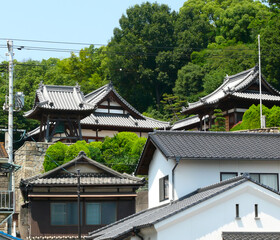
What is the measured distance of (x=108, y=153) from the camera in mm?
45469

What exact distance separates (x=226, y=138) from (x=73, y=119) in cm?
2789

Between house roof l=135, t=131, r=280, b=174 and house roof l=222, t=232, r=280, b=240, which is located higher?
house roof l=135, t=131, r=280, b=174

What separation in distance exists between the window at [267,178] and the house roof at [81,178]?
9786 millimetres

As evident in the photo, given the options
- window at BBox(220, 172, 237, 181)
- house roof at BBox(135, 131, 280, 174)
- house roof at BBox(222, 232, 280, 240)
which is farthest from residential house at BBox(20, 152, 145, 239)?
house roof at BBox(222, 232, 280, 240)

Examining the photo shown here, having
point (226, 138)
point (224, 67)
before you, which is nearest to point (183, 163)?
point (226, 138)

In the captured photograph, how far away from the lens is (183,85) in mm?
77000

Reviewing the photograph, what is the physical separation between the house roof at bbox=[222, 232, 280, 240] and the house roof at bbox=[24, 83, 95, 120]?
105 ft

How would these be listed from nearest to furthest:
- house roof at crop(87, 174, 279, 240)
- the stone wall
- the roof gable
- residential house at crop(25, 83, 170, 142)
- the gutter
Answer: house roof at crop(87, 174, 279, 240) < the gutter < the roof gable < the stone wall < residential house at crop(25, 83, 170, 142)

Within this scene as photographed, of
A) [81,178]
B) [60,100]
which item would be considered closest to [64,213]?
[81,178]

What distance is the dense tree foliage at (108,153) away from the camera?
144 feet

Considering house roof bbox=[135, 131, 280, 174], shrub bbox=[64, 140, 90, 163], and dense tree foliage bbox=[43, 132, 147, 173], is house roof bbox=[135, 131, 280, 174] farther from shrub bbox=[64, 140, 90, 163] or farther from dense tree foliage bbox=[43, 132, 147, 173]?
shrub bbox=[64, 140, 90, 163]

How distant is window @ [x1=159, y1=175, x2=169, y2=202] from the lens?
26.5m

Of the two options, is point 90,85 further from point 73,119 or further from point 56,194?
point 56,194

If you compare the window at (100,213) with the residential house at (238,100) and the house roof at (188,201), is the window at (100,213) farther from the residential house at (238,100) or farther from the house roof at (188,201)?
the residential house at (238,100)
